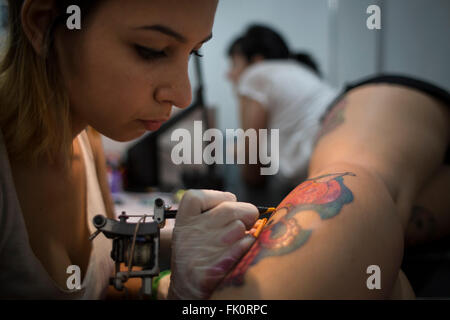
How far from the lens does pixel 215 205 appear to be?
421 millimetres

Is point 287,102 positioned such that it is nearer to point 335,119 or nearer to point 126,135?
point 335,119

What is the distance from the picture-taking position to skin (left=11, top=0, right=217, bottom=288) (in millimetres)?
386

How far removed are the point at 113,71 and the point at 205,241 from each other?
9.1 inches

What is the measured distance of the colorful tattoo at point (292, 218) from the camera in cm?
40

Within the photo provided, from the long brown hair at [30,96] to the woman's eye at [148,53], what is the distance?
10cm

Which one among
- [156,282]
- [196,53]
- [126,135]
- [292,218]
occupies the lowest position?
[156,282]

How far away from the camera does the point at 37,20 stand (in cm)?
40

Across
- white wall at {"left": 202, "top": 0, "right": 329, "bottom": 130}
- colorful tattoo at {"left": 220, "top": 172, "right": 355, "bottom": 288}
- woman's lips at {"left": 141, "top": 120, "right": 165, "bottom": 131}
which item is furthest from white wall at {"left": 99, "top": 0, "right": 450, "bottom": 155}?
colorful tattoo at {"left": 220, "top": 172, "right": 355, "bottom": 288}

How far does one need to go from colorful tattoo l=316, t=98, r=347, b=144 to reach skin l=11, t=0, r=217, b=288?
516 millimetres

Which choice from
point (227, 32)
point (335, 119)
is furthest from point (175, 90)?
point (335, 119)
